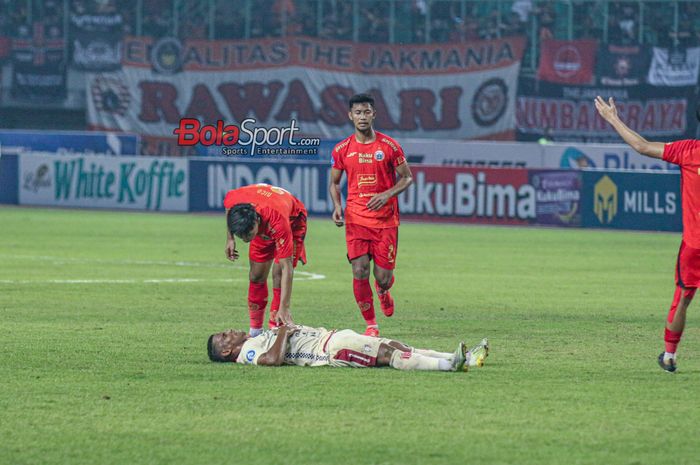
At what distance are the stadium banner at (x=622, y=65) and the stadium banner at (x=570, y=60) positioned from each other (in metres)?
0.30

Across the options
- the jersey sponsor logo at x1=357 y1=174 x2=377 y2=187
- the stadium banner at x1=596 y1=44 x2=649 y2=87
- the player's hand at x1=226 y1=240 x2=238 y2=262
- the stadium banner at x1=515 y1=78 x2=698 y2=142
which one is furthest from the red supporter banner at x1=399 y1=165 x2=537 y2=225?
the player's hand at x1=226 y1=240 x2=238 y2=262

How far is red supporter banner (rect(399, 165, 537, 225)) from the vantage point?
3325 centimetres

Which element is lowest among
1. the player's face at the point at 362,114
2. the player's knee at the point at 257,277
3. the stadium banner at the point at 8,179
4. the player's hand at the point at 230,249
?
the stadium banner at the point at 8,179

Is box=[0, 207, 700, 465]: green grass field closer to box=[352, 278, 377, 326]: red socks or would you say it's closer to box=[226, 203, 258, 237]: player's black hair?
box=[352, 278, 377, 326]: red socks

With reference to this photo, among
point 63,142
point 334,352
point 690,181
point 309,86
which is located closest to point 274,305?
point 334,352

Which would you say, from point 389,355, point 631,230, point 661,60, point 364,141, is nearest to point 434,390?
point 389,355

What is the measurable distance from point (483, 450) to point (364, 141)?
6.22 m

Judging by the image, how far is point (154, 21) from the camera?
46500 mm

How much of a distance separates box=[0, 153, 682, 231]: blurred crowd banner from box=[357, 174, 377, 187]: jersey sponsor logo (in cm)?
1831

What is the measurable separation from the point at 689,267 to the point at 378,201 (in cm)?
364

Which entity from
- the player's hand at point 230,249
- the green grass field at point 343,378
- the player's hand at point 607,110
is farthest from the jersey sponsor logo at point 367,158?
the player's hand at point 607,110

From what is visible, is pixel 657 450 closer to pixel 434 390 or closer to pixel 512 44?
pixel 434 390

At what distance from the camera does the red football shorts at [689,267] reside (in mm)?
10609

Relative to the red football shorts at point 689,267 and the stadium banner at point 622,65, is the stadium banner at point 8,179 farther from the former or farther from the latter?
the red football shorts at point 689,267
